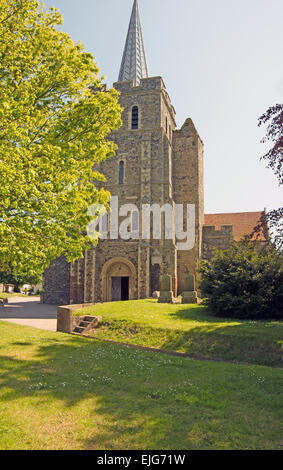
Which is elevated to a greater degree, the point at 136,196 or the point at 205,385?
the point at 136,196

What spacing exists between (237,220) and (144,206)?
42.9ft

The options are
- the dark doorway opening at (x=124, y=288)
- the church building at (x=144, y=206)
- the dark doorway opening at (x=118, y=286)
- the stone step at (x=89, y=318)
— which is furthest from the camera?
the dark doorway opening at (x=118, y=286)

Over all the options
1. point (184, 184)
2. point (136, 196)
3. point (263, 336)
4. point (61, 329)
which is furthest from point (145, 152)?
point (263, 336)

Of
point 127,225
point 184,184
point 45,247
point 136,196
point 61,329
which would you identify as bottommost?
point 61,329

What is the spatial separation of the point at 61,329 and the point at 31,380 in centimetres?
699

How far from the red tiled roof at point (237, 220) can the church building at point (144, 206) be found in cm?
29

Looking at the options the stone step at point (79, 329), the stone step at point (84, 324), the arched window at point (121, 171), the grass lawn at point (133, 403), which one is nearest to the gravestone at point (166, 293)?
the stone step at point (84, 324)

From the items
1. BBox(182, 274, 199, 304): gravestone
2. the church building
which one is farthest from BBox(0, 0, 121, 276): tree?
the church building

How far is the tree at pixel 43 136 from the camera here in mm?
7855

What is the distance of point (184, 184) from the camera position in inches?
1201

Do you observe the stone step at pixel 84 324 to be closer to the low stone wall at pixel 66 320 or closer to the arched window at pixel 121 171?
the low stone wall at pixel 66 320

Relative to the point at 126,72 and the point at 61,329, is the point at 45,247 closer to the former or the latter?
the point at 61,329

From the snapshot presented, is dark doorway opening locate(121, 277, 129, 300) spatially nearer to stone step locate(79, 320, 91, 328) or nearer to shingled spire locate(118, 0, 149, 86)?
stone step locate(79, 320, 91, 328)

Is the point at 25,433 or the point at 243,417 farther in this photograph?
the point at 243,417
